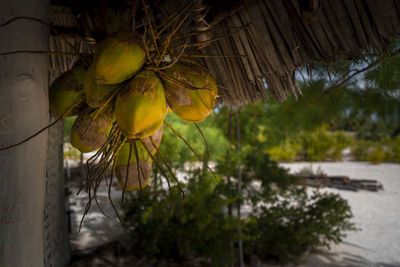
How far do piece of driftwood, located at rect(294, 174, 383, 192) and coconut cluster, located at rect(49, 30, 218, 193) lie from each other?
728cm

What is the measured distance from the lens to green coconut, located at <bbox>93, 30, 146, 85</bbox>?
0.48m

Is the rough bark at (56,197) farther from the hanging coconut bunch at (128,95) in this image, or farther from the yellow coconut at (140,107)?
the yellow coconut at (140,107)

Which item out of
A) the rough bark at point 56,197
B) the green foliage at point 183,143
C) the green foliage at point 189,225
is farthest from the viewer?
the green foliage at point 189,225

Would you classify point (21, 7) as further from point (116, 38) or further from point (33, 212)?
point (33, 212)

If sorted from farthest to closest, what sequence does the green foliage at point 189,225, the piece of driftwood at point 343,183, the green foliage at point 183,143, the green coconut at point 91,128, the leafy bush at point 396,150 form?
the leafy bush at point 396,150 → the piece of driftwood at point 343,183 → the green foliage at point 189,225 → the green foliage at point 183,143 → the green coconut at point 91,128

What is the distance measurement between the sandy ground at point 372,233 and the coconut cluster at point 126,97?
162 inches

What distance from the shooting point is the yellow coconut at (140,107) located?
0.47 meters

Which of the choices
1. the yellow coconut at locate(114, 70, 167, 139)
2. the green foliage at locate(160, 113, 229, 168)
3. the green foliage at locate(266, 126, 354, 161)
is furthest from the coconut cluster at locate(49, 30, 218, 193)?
the green foliage at locate(266, 126, 354, 161)

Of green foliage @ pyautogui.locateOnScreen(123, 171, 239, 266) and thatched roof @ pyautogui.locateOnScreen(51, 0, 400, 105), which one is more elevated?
thatched roof @ pyautogui.locateOnScreen(51, 0, 400, 105)

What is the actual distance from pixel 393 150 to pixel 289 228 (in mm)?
8565

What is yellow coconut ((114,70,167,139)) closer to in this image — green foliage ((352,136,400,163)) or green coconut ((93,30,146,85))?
green coconut ((93,30,146,85))

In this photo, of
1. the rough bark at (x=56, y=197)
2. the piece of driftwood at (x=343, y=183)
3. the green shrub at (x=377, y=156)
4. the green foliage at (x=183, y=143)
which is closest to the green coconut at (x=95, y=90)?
the green foliage at (x=183, y=143)

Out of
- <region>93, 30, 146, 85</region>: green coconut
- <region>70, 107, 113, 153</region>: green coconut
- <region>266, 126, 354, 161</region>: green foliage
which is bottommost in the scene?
<region>266, 126, 354, 161</region>: green foliage

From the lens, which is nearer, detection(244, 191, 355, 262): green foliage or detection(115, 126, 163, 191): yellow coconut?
detection(115, 126, 163, 191): yellow coconut
